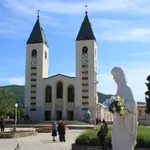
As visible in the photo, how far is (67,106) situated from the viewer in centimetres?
6962

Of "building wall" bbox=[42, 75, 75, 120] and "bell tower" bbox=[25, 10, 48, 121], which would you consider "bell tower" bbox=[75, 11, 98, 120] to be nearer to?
"building wall" bbox=[42, 75, 75, 120]

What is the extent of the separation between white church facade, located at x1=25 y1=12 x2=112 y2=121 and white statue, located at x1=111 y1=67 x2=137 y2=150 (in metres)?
58.1

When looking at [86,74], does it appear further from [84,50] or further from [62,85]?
[62,85]

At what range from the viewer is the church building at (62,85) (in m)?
67.8

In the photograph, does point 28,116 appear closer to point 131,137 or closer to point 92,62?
point 92,62

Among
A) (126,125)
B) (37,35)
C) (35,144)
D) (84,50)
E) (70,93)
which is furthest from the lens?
(37,35)

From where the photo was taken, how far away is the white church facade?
222 ft

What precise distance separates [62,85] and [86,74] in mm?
5922

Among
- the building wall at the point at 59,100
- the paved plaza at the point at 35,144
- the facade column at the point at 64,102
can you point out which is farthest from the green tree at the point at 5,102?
the paved plaza at the point at 35,144

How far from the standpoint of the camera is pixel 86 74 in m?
68.4

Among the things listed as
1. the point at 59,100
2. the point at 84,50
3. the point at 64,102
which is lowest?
the point at 64,102

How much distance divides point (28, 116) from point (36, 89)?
5.70m

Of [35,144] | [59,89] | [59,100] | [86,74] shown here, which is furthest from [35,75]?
[35,144]

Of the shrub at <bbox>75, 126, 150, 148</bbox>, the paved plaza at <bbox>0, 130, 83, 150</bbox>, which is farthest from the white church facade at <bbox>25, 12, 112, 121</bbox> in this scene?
the shrub at <bbox>75, 126, 150, 148</bbox>
